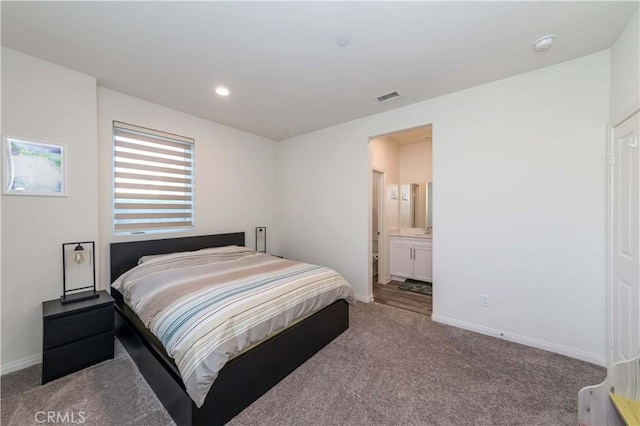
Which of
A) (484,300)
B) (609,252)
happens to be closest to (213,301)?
(484,300)

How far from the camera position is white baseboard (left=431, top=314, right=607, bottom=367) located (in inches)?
85.3

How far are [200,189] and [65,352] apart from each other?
2213mm

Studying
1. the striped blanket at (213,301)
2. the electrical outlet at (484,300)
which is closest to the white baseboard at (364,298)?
the striped blanket at (213,301)

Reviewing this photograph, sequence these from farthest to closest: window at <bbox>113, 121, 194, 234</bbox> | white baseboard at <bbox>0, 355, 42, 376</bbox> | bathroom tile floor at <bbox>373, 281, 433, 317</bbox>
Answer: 1. bathroom tile floor at <bbox>373, 281, 433, 317</bbox>
2. window at <bbox>113, 121, 194, 234</bbox>
3. white baseboard at <bbox>0, 355, 42, 376</bbox>

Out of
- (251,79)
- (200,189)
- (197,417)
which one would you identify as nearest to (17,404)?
(197,417)

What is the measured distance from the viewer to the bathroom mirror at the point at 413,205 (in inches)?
199

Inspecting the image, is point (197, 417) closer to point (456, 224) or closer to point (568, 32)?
point (456, 224)

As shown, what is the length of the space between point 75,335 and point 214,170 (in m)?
2.47

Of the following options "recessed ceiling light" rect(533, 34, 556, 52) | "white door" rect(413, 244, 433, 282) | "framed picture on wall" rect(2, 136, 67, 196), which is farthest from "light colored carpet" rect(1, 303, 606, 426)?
"recessed ceiling light" rect(533, 34, 556, 52)

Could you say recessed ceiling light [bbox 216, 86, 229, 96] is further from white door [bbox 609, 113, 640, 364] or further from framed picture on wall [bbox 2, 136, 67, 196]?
white door [bbox 609, 113, 640, 364]

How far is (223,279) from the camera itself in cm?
225

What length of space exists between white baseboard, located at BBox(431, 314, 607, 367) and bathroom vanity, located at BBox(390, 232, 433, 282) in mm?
1475

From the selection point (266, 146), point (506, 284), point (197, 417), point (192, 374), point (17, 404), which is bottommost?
point (17, 404)

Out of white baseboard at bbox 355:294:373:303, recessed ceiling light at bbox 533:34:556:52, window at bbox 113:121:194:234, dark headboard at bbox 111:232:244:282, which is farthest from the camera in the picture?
white baseboard at bbox 355:294:373:303
